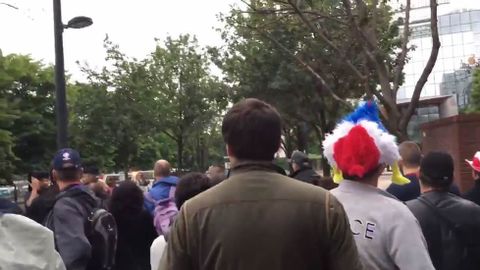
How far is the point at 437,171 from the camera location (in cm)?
440

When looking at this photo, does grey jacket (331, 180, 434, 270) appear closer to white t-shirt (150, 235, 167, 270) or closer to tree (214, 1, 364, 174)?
white t-shirt (150, 235, 167, 270)

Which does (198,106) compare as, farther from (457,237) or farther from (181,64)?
(457,237)

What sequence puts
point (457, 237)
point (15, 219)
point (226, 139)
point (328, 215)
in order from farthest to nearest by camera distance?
1. point (457, 237)
2. point (15, 219)
3. point (226, 139)
4. point (328, 215)

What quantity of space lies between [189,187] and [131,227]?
196 centimetres

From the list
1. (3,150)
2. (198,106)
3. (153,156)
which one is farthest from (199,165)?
(153,156)

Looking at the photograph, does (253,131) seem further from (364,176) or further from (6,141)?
(6,141)

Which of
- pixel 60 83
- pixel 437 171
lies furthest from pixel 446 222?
pixel 60 83

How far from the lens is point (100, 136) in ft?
99.1

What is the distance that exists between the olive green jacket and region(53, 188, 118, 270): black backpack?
278 centimetres

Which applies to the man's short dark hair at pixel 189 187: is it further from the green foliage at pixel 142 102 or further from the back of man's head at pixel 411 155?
the green foliage at pixel 142 102

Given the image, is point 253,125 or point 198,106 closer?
point 253,125

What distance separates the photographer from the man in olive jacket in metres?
2.41

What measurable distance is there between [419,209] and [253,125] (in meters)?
2.19

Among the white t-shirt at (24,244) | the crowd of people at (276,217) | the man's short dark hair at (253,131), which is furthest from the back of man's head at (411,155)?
the man's short dark hair at (253,131)
